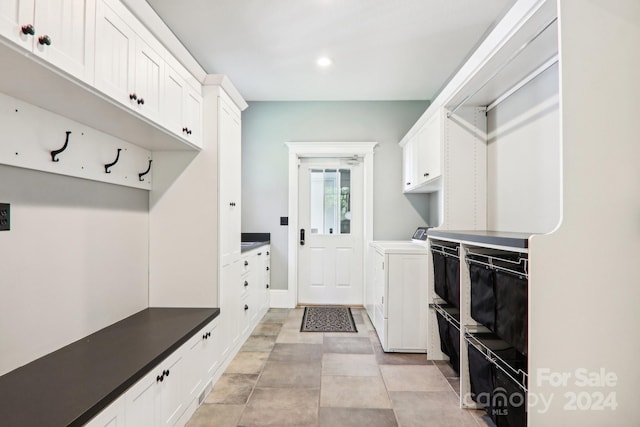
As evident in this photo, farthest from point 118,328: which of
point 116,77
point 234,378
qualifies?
point 116,77

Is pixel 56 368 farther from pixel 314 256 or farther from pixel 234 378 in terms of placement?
pixel 314 256

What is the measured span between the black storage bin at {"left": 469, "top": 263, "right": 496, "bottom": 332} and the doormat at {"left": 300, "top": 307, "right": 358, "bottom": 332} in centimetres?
180

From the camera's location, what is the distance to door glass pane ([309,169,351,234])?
458 centimetres

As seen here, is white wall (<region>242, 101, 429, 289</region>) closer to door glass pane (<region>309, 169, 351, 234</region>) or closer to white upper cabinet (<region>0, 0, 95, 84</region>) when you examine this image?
door glass pane (<region>309, 169, 351, 234</region>)

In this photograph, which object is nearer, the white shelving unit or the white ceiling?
the white shelving unit

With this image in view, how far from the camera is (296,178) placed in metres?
4.41

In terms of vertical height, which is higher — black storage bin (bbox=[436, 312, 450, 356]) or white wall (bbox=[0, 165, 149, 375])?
white wall (bbox=[0, 165, 149, 375])

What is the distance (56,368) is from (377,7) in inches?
105

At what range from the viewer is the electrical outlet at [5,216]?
1.35m

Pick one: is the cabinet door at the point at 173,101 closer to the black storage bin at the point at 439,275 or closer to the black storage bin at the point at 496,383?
the black storage bin at the point at 439,275

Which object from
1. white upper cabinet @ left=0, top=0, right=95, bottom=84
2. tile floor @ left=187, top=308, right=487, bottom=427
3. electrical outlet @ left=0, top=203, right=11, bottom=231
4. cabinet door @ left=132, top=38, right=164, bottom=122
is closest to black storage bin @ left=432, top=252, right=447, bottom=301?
tile floor @ left=187, top=308, right=487, bottom=427

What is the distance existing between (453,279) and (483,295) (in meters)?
0.46

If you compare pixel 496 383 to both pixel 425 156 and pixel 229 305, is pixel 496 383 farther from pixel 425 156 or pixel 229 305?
pixel 425 156

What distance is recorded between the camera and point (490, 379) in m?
1.81
